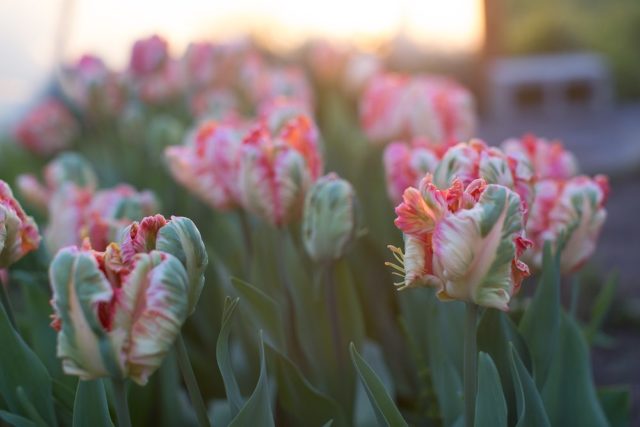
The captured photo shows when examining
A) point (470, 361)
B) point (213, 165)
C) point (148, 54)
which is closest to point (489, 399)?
point (470, 361)

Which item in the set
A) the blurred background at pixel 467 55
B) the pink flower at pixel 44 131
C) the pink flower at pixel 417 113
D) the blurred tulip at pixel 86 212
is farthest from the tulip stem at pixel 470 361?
the pink flower at pixel 44 131

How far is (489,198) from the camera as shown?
0.62 m

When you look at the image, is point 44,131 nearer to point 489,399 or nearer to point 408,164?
point 408,164

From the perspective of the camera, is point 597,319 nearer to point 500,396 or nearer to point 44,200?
point 500,396

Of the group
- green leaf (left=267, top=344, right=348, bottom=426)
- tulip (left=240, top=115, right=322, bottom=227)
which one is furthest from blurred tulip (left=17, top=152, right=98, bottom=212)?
green leaf (left=267, top=344, right=348, bottom=426)

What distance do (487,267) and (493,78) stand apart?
195 inches

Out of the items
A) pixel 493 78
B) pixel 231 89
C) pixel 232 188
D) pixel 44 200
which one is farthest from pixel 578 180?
pixel 493 78

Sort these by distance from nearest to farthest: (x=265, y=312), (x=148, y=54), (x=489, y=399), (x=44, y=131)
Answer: (x=489, y=399), (x=265, y=312), (x=148, y=54), (x=44, y=131)

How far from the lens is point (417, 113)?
1.52 metres

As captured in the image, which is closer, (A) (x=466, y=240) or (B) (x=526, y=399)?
(A) (x=466, y=240)

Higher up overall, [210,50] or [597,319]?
[210,50]

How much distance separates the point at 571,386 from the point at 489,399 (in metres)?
0.24

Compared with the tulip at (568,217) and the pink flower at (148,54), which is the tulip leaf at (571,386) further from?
the pink flower at (148,54)

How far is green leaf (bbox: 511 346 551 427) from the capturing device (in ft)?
2.34
